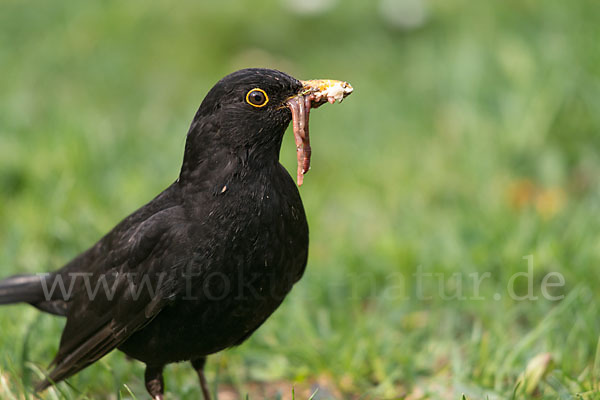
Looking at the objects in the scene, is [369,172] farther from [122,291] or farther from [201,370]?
[122,291]

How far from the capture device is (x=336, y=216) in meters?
6.31

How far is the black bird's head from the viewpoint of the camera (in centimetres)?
333

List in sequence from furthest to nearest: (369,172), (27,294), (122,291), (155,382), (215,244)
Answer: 1. (369,172)
2. (27,294)
3. (155,382)
4. (122,291)
5. (215,244)

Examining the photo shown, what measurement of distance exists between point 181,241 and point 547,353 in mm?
1893

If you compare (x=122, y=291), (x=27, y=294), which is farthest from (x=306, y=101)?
(x=27, y=294)

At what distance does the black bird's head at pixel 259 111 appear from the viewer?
333 centimetres

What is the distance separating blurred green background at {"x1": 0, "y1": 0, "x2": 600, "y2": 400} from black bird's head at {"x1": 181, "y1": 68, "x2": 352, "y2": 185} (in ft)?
3.87

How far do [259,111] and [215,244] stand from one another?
595mm

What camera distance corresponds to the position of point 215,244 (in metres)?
3.28

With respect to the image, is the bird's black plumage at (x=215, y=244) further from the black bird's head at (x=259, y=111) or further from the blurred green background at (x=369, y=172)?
the blurred green background at (x=369, y=172)

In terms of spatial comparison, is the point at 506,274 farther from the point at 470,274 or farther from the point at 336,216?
the point at 336,216

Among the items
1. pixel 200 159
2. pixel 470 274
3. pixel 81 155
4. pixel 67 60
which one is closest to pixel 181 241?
pixel 200 159

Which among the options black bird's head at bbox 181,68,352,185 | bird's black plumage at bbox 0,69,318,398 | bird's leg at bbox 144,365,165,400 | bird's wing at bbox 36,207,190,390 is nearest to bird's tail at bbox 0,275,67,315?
bird's wing at bbox 36,207,190,390

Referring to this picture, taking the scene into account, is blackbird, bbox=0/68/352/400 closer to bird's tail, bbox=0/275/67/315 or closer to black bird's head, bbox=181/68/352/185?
black bird's head, bbox=181/68/352/185
